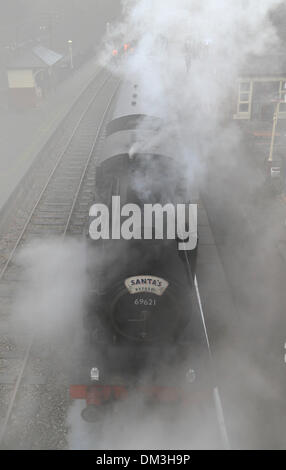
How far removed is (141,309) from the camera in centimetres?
543

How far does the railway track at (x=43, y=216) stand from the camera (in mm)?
6732

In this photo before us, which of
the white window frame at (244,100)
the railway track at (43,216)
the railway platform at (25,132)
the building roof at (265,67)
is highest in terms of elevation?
the building roof at (265,67)

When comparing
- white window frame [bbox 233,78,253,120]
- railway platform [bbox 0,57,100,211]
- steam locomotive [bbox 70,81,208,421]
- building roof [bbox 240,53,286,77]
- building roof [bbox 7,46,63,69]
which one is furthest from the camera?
building roof [bbox 7,46,63,69]

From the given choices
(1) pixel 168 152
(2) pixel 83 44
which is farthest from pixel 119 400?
(2) pixel 83 44

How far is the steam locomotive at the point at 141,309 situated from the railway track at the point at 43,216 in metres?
1.38

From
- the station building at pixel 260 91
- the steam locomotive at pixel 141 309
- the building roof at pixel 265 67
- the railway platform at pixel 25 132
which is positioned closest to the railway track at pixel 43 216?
the railway platform at pixel 25 132

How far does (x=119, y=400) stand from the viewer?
235 inches

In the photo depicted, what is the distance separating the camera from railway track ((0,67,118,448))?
22.1ft

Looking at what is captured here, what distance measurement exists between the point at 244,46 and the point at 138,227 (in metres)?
8.85

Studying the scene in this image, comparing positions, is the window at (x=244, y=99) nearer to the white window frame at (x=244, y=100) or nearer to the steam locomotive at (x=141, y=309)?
→ the white window frame at (x=244, y=100)

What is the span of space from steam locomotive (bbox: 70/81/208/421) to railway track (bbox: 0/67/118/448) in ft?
4.54

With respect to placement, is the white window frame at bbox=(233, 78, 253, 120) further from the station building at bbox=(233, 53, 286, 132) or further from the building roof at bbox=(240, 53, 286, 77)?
the building roof at bbox=(240, 53, 286, 77)

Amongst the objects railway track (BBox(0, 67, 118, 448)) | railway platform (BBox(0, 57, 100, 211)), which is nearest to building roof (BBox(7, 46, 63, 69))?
railway platform (BBox(0, 57, 100, 211))

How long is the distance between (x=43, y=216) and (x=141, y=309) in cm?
734
